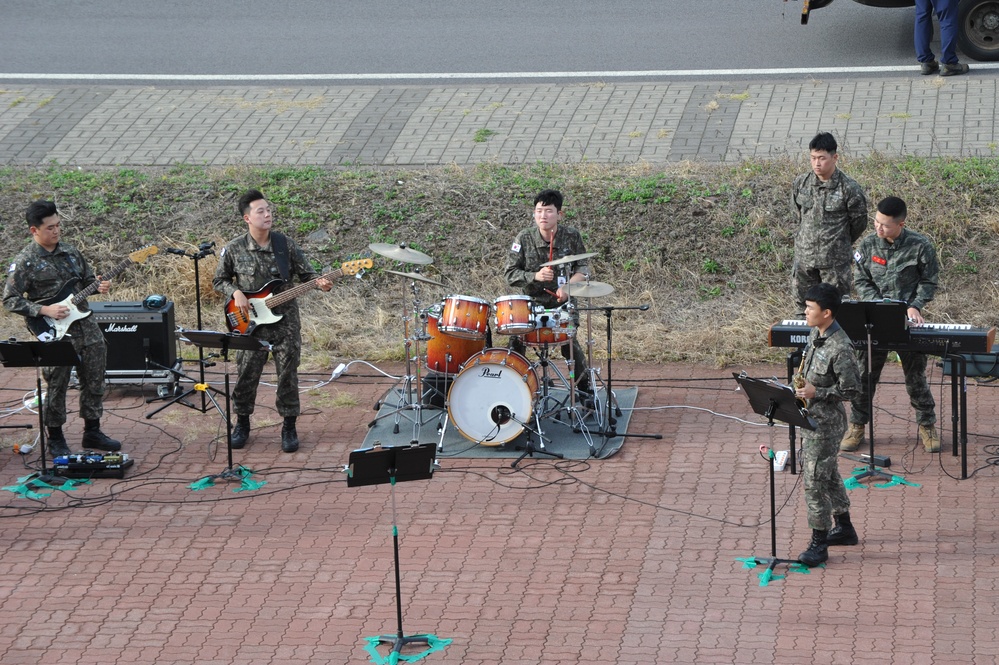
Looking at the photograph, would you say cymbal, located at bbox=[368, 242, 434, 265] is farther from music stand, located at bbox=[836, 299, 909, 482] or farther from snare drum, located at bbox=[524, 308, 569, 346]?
music stand, located at bbox=[836, 299, 909, 482]

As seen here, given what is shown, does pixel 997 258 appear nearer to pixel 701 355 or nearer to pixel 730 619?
pixel 701 355

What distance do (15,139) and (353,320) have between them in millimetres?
6422

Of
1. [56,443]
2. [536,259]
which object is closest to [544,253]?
[536,259]

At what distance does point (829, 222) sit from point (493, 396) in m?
3.31

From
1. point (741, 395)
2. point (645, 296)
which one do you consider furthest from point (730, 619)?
point (645, 296)

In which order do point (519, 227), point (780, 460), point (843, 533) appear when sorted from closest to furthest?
1. point (843, 533)
2. point (780, 460)
3. point (519, 227)

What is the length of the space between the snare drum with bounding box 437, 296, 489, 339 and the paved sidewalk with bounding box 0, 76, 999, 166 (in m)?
5.53

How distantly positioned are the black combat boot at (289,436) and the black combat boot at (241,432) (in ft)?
1.12

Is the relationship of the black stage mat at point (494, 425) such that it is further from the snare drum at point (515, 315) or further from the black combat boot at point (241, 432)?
the black combat boot at point (241, 432)

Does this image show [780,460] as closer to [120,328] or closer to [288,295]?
[288,295]

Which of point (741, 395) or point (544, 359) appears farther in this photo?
point (741, 395)

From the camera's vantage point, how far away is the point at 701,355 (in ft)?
44.0

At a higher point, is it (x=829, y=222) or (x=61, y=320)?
(x=829, y=222)

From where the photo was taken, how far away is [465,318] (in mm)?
10930
